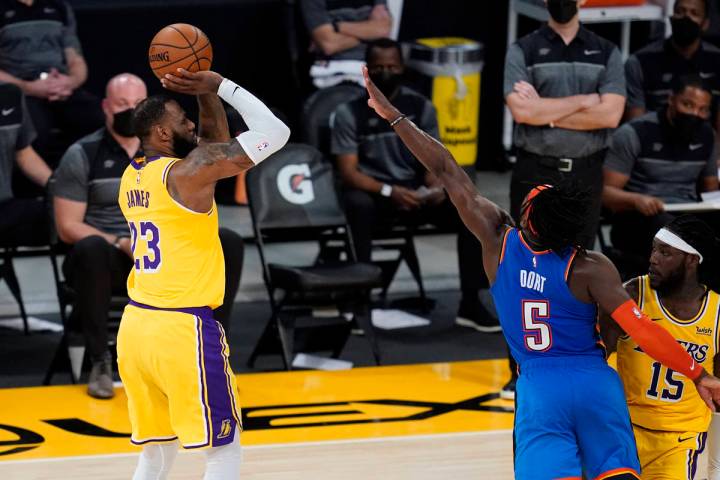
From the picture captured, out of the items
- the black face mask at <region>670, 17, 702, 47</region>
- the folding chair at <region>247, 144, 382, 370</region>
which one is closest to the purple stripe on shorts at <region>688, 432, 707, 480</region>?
the folding chair at <region>247, 144, 382, 370</region>

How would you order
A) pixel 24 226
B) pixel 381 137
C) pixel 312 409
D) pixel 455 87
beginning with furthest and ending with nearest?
pixel 455 87, pixel 381 137, pixel 24 226, pixel 312 409

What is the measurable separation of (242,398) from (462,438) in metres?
1.19

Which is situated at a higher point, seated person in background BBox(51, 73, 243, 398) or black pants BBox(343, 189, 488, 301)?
seated person in background BBox(51, 73, 243, 398)

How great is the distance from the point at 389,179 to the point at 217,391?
146 inches

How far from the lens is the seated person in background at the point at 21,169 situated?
791cm

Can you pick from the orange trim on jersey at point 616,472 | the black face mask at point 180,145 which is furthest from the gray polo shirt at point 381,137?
the orange trim on jersey at point 616,472

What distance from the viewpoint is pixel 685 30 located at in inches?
361

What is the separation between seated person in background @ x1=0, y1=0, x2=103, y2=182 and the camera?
9.11 metres

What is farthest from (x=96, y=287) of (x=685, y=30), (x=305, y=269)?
(x=685, y=30)

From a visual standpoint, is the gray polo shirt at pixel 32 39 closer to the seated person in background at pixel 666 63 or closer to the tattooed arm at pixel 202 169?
the seated person in background at pixel 666 63

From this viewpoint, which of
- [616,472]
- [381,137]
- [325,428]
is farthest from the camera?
[381,137]

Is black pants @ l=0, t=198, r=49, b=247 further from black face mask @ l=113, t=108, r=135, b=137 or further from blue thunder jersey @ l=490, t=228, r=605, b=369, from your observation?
blue thunder jersey @ l=490, t=228, r=605, b=369

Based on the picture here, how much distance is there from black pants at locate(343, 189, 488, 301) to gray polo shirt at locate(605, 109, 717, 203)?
93 cm

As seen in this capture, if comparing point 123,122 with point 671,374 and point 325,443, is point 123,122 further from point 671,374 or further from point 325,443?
point 671,374
